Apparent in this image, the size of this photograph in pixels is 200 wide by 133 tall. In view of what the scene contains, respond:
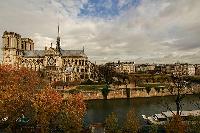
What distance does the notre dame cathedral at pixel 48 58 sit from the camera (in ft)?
491

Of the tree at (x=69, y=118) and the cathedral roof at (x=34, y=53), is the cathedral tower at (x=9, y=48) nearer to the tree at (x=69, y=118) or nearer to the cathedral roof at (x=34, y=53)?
the cathedral roof at (x=34, y=53)

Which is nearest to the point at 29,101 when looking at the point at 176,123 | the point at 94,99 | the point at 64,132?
the point at 64,132

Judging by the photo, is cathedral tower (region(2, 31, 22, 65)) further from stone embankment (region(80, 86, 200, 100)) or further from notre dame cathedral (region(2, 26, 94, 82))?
stone embankment (region(80, 86, 200, 100))

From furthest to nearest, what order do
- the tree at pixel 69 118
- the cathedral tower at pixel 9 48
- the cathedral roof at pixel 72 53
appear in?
the cathedral roof at pixel 72 53, the cathedral tower at pixel 9 48, the tree at pixel 69 118

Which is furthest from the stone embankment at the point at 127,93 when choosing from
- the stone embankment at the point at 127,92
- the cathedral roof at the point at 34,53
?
the cathedral roof at the point at 34,53

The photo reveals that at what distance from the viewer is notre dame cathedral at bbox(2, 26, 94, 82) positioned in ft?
491

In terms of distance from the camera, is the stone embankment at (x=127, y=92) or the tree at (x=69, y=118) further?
the stone embankment at (x=127, y=92)

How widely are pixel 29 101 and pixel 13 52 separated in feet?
369

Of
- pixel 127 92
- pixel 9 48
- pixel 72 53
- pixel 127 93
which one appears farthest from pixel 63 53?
pixel 127 93

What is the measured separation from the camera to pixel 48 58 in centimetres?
15088

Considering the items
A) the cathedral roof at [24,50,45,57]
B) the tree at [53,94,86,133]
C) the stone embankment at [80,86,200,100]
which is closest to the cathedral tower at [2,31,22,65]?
the cathedral roof at [24,50,45,57]

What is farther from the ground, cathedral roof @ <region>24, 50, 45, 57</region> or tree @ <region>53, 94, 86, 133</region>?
cathedral roof @ <region>24, 50, 45, 57</region>

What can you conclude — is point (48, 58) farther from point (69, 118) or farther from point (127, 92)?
point (69, 118)

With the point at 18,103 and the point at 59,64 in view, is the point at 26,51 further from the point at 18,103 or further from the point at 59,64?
the point at 18,103
